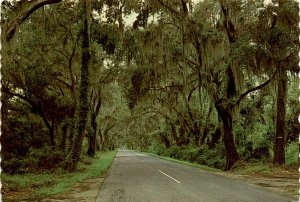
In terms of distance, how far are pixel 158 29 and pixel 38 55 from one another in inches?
296

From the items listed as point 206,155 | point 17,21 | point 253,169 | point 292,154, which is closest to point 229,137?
point 253,169

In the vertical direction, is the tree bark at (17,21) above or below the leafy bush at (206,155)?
above

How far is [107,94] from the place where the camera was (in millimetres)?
35938

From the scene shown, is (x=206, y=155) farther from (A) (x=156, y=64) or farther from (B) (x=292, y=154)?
(A) (x=156, y=64)

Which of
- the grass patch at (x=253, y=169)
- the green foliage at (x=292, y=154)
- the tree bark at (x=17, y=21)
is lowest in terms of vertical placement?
the grass patch at (x=253, y=169)

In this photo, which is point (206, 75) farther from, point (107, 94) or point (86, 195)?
point (107, 94)

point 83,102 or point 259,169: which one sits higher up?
point 83,102

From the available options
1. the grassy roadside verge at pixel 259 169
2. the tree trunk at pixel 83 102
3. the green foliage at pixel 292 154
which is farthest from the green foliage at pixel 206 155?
the tree trunk at pixel 83 102

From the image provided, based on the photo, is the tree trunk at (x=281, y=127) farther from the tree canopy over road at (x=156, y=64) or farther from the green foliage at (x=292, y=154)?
the green foliage at (x=292, y=154)

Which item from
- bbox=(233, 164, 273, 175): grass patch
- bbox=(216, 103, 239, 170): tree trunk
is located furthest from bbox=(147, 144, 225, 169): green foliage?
bbox=(233, 164, 273, 175): grass patch

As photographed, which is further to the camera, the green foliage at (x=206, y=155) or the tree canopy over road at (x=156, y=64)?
the green foliage at (x=206, y=155)

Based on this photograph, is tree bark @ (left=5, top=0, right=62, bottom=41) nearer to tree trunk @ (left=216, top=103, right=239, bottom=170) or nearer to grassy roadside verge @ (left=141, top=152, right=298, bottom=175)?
grassy roadside verge @ (left=141, top=152, right=298, bottom=175)

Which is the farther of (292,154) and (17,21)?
(292,154)

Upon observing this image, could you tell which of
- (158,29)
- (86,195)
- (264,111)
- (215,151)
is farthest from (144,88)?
(86,195)
